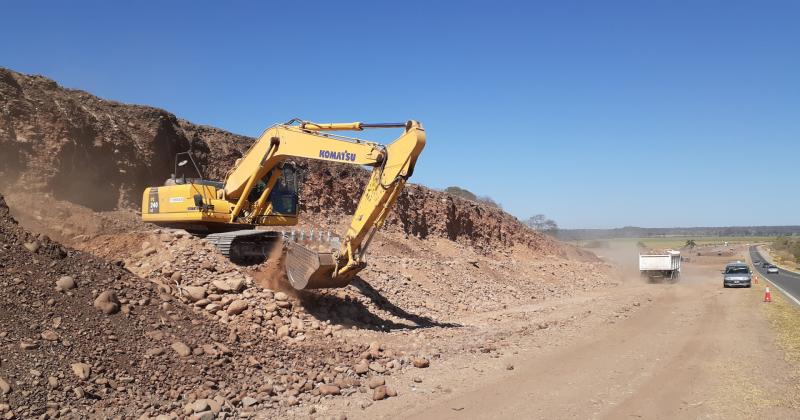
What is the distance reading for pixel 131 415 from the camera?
7.45 m

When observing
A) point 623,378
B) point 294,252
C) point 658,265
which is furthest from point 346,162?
point 658,265

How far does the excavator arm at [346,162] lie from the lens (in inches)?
471

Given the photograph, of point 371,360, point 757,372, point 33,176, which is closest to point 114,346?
point 371,360

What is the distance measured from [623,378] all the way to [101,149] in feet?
60.3

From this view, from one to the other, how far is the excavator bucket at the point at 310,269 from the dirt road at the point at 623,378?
3270 millimetres

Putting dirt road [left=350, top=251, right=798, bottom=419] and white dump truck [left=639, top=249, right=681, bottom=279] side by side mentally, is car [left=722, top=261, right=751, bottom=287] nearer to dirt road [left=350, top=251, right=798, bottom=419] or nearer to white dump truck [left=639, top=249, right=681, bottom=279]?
white dump truck [left=639, top=249, right=681, bottom=279]

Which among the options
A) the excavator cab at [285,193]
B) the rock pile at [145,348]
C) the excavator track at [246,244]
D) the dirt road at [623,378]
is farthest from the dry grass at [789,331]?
the excavator cab at [285,193]

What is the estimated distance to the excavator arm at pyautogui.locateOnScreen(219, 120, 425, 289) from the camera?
12.0 metres

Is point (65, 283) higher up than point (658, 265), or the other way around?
point (65, 283)

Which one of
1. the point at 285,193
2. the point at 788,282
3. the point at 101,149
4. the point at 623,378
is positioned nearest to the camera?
the point at 623,378

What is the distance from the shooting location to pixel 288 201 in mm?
15531

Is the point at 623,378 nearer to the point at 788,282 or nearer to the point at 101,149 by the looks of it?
the point at 101,149

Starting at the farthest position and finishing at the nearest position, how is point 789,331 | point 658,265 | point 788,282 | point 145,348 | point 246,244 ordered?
point 788,282
point 658,265
point 789,331
point 246,244
point 145,348

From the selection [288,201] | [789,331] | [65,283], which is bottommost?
[789,331]
